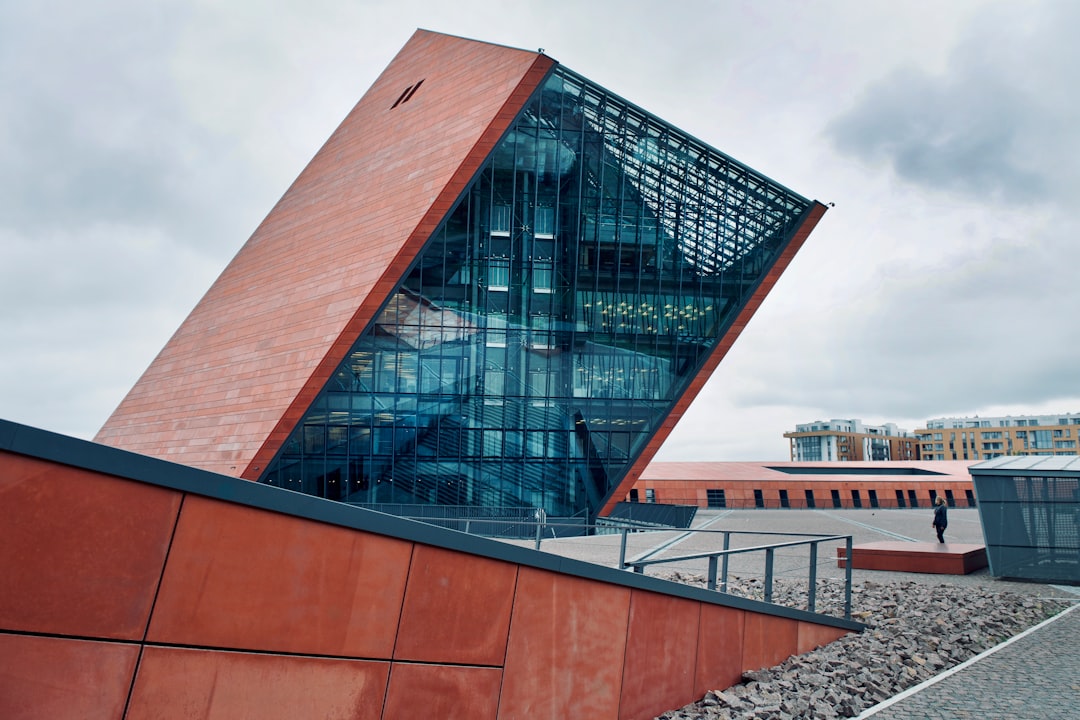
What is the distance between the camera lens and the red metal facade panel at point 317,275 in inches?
850

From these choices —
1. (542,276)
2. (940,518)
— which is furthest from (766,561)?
(542,276)

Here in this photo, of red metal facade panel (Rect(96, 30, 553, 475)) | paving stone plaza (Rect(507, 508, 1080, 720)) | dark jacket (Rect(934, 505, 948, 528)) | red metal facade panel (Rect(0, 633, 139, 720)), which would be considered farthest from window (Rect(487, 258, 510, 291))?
red metal facade panel (Rect(0, 633, 139, 720))

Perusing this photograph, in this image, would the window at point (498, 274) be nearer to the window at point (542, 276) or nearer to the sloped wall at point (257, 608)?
the window at point (542, 276)

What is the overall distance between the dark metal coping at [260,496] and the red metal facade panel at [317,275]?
1629cm

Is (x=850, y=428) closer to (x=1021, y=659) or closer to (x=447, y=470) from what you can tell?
(x=447, y=470)

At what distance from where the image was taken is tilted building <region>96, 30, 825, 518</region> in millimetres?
22553

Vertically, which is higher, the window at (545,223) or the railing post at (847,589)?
the window at (545,223)

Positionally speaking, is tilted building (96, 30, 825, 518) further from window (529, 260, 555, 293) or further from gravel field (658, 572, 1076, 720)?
gravel field (658, 572, 1076, 720)

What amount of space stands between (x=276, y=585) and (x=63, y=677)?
3.49 ft

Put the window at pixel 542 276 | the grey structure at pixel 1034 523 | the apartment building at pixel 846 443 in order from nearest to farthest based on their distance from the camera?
1. the grey structure at pixel 1034 523
2. the window at pixel 542 276
3. the apartment building at pixel 846 443

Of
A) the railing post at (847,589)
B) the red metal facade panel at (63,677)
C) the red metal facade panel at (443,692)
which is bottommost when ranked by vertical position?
the red metal facade panel at (443,692)

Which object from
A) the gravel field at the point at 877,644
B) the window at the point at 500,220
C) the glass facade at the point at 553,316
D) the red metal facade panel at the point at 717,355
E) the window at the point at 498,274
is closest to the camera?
the gravel field at the point at 877,644

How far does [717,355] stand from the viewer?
2805 cm

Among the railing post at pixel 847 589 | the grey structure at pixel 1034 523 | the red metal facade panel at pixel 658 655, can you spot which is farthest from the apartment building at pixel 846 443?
the red metal facade panel at pixel 658 655
